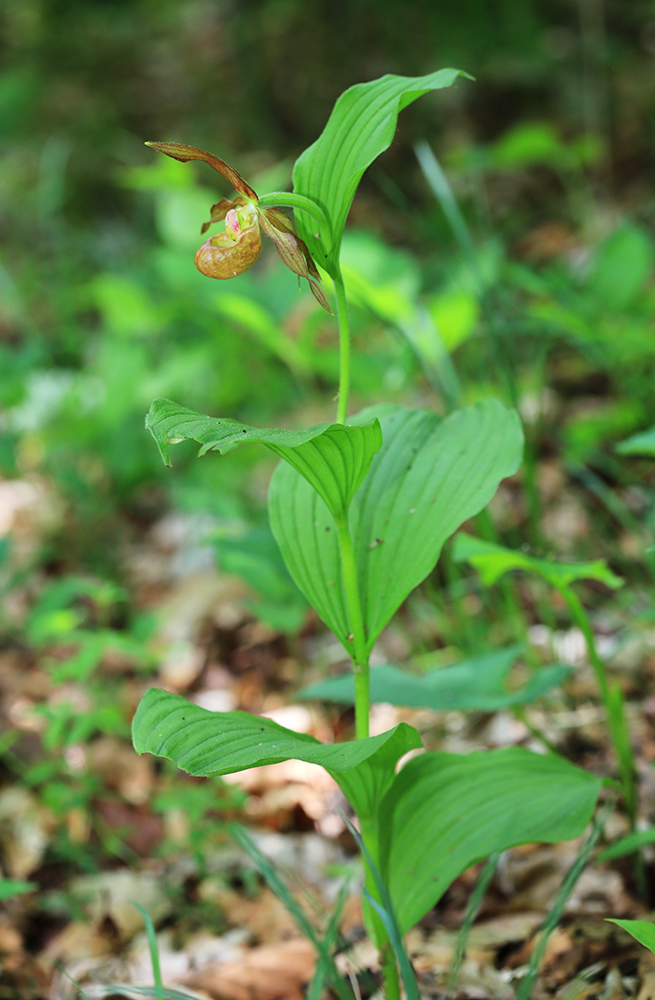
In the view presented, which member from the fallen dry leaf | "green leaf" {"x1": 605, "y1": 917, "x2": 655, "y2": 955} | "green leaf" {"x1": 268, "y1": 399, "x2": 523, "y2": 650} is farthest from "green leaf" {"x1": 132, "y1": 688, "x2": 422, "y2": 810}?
the fallen dry leaf

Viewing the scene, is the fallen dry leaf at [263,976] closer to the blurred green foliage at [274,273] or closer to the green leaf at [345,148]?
the blurred green foliage at [274,273]

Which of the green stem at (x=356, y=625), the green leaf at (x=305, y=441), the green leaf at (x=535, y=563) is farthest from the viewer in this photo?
the green leaf at (x=535, y=563)

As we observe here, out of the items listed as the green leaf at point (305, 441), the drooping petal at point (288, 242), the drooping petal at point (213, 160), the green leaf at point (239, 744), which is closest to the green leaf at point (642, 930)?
the green leaf at point (239, 744)

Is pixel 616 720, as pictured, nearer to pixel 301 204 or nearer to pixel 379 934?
pixel 379 934

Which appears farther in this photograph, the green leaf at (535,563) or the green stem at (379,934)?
the green leaf at (535,563)

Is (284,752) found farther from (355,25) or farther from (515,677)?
(355,25)

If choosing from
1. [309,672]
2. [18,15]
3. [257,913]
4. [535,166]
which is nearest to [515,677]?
[309,672]

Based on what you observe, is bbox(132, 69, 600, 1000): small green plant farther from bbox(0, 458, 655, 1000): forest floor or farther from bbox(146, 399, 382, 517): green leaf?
bbox(0, 458, 655, 1000): forest floor
